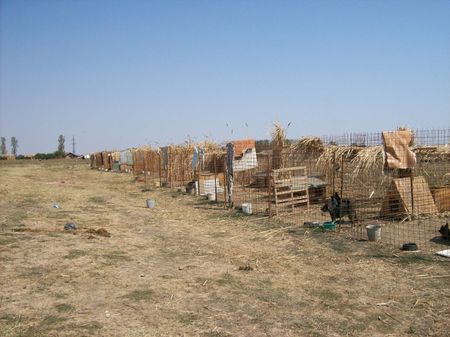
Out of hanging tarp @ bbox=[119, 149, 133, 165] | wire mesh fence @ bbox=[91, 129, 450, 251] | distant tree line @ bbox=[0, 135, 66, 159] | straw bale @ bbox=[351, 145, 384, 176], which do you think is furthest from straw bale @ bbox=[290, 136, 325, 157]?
distant tree line @ bbox=[0, 135, 66, 159]

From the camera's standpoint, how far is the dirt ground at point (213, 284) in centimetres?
496

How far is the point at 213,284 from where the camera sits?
21.3ft

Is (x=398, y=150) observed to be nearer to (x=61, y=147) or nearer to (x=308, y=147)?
(x=308, y=147)

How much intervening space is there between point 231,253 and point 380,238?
328 cm

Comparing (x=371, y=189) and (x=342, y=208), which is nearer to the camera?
(x=342, y=208)

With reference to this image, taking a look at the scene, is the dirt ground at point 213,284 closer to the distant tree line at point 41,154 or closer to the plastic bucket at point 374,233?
the plastic bucket at point 374,233

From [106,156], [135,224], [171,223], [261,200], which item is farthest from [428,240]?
[106,156]

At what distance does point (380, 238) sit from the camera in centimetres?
931

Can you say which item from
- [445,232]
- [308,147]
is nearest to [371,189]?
[308,147]

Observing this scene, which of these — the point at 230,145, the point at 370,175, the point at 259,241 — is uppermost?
the point at 230,145

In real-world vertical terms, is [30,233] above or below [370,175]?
below

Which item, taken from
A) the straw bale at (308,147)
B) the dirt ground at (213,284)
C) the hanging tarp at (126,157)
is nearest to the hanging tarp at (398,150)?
the dirt ground at (213,284)

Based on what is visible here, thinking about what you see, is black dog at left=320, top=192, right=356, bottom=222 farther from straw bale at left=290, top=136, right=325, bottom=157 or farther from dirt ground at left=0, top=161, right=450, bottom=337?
straw bale at left=290, top=136, right=325, bottom=157

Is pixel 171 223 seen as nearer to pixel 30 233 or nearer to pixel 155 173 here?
pixel 30 233
